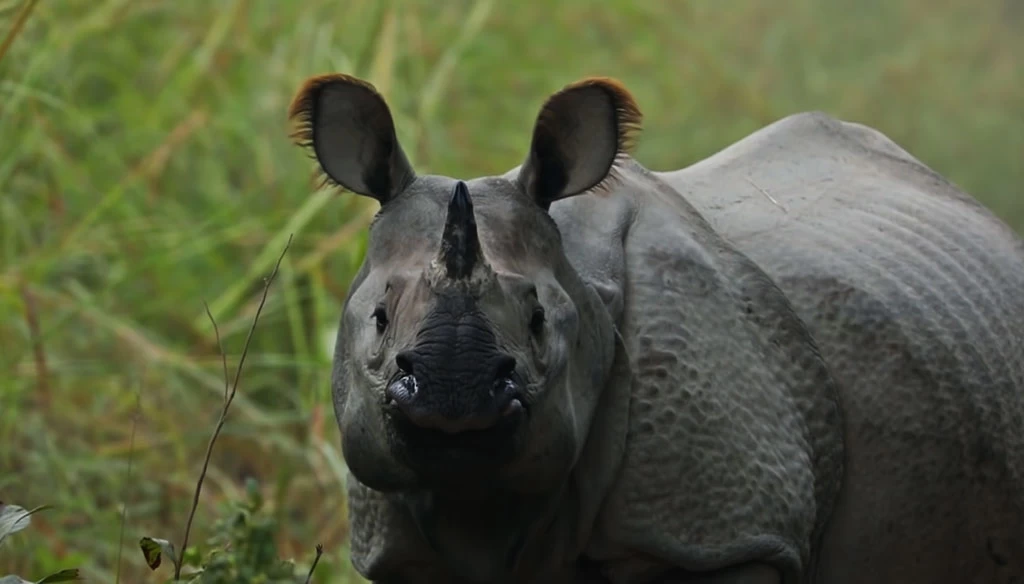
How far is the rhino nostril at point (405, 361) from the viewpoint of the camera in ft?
12.1

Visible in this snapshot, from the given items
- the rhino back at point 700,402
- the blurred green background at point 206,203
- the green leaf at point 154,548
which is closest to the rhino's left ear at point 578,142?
the rhino back at point 700,402

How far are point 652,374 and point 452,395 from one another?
86 cm

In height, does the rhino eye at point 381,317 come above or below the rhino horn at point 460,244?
below

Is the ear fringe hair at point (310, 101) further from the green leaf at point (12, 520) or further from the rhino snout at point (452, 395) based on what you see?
the green leaf at point (12, 520)

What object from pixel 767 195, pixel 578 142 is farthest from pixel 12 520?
pixel 767 195

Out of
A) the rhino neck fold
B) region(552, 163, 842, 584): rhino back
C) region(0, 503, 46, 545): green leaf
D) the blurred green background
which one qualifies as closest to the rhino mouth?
the rhino neck fold

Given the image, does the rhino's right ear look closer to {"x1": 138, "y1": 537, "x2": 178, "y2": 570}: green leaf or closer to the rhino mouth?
the rhino mouth

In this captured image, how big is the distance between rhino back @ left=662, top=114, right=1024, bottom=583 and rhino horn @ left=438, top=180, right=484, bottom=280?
1195 millimetres

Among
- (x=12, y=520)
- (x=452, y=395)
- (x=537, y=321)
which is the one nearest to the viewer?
(x=452, y=395)

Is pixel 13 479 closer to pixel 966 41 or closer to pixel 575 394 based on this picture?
pixel 575 394

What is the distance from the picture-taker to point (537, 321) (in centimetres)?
397

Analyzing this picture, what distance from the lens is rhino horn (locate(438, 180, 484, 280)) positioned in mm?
3795

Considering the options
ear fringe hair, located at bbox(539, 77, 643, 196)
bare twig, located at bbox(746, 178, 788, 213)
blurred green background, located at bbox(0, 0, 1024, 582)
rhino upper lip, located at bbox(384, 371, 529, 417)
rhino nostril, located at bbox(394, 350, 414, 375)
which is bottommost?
blurred green background, located at bbox(0, 0, 1024, 582)

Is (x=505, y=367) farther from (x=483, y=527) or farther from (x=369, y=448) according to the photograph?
(x=483, y=527)
